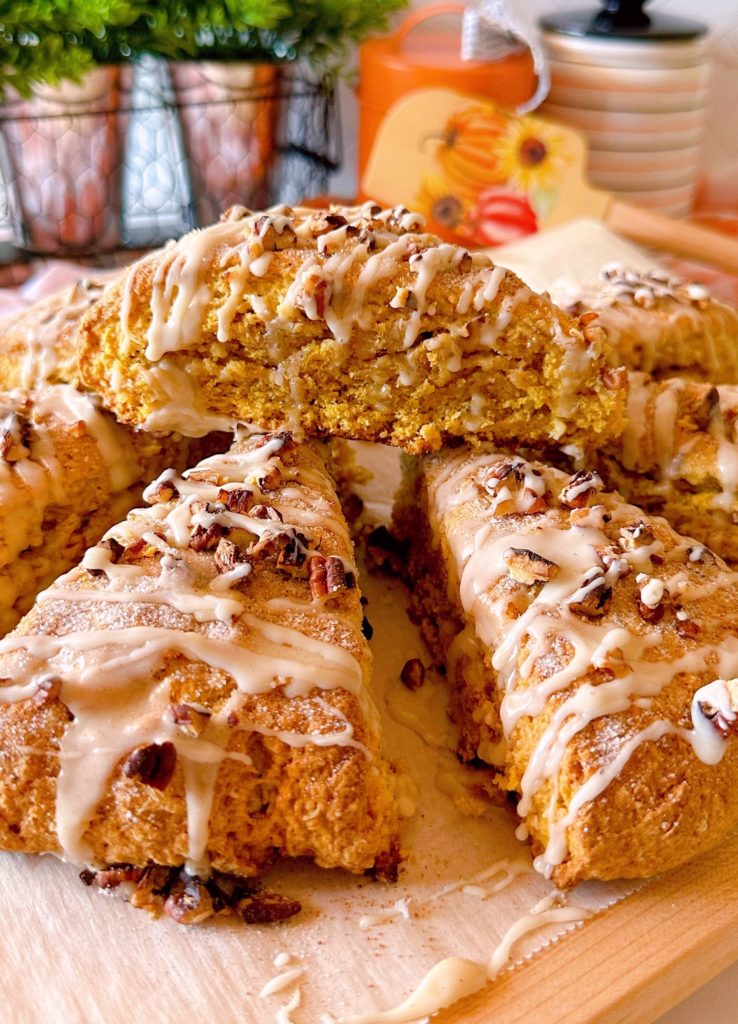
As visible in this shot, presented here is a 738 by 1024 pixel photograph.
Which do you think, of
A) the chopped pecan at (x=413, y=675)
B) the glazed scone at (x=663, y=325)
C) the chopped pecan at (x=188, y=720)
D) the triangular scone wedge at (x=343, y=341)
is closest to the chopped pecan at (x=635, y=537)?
the triangular scone wedge at (x=343, y=341)

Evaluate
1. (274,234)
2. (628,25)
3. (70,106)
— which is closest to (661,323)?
(274,234)

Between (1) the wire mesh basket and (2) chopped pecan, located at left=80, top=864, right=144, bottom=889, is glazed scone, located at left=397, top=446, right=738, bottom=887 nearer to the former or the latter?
(2) chopped pecan, located at left=80, top=864, right=144, bottom=889

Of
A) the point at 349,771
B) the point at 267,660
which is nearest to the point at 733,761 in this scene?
the point at 349,771

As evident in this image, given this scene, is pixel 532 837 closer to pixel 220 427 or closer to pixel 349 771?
pixel 349 771

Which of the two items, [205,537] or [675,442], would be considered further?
[675,442]

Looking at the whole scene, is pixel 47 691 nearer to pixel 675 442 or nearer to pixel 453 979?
pixel 453 979

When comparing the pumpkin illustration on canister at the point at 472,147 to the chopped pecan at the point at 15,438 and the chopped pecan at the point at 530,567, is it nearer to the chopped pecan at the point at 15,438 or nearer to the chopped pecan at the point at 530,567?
the chopped pecan at the point at 15,438
